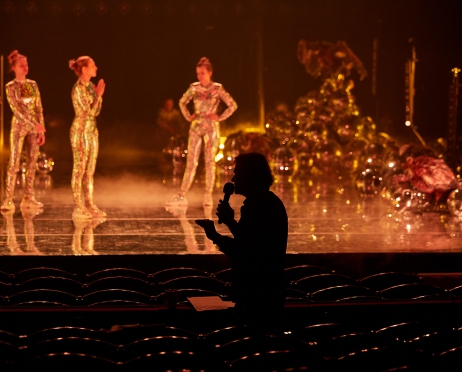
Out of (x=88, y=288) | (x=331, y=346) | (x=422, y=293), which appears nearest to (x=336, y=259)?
(x=422, y=293)

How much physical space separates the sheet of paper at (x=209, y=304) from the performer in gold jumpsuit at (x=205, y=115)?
19.7ft

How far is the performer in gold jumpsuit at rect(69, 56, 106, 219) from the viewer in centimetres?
858

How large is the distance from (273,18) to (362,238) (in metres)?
10.9

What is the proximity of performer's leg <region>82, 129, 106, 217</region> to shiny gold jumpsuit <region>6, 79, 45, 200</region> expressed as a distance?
951 millimetres

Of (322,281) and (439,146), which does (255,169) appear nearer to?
(322,281)

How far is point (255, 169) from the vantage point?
4.09 metres

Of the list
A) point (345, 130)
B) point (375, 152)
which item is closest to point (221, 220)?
point (375, 152)

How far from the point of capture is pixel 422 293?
5410mm

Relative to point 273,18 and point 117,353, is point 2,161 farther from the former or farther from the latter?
point 117,353

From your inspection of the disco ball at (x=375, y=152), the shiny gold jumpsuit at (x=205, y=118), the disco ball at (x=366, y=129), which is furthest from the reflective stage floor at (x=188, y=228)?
the disco ball at (x=366, y=129)

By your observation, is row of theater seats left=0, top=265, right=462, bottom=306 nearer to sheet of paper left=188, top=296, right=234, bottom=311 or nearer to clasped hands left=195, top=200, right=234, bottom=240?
sheet of paper left=188, top=296, right=234, bottom=311

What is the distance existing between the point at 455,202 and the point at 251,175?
5782mm

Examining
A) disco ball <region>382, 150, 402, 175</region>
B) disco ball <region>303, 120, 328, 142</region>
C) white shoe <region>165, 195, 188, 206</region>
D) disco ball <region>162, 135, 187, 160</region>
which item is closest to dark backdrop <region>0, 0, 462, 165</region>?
disco ball <region>162, 135, 187, 160</region>

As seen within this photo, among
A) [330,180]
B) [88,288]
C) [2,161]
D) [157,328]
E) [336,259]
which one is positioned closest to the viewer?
[157,328]
